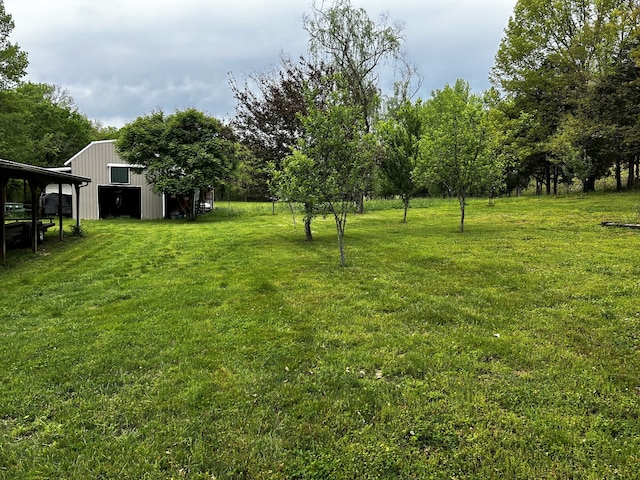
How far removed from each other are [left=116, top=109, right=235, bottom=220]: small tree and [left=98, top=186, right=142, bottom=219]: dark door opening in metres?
3.34

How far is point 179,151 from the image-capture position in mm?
20438

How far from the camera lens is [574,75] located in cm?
2330

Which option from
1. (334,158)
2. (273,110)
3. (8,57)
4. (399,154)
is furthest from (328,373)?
(8,57)

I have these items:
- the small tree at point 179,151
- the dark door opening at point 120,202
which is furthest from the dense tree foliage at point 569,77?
Result: the dark door opening at point 120,202

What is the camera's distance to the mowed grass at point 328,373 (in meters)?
2.34

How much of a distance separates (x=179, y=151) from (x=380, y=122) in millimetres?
11041

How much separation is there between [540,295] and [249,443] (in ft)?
15.4

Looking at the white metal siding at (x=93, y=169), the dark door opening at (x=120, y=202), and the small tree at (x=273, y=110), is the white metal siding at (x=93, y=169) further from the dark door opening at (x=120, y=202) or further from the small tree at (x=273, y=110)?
the small tree at (x=273, y=110)

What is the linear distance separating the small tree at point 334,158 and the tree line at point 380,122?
3 centimetres

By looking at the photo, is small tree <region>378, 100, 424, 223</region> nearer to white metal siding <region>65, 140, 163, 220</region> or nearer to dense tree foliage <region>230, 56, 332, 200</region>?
dense tree foliage <region>230, 56, 332, 200</region>

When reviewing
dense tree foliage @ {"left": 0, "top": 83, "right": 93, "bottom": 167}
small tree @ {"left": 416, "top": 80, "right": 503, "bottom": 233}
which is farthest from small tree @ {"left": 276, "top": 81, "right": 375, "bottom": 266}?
dense tree foliage @ {"left": 0, "top": 83, "right": 93, "bottom": 167}

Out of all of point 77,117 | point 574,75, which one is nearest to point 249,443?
point 574,75

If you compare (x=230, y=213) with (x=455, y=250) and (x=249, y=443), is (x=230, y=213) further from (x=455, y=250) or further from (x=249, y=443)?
(x=249, y=443)

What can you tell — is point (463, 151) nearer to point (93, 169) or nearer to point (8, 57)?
point (93, 169)
